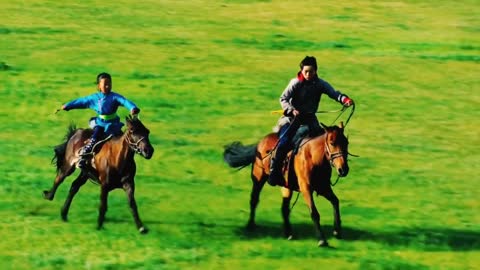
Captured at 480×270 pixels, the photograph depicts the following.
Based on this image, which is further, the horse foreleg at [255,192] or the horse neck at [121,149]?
the horse foreleg at [255,192]

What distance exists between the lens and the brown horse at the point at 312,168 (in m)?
16.6

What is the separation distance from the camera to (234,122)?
2931 cm

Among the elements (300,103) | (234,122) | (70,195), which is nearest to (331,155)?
(300,103)

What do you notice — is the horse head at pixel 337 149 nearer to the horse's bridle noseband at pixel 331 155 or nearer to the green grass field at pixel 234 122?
the horse's bridle noseband at pixel 331 155

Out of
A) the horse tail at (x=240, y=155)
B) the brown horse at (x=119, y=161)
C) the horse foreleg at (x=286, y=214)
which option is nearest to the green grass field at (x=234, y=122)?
the horse foreleg at (x=286, y=214)

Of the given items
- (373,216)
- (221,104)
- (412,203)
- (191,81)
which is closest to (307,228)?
(373,216)

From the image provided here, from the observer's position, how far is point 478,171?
80.3 ft

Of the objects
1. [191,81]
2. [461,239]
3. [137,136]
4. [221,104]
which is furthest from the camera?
[191,81]

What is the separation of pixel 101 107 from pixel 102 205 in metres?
1.58

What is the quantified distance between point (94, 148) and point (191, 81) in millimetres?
16318

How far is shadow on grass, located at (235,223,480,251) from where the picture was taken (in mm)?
17938

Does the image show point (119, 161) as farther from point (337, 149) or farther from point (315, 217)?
point (337, 149)

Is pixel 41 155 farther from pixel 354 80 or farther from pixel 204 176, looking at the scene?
pixel 354 80

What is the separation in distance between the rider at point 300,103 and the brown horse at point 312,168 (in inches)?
7.5
